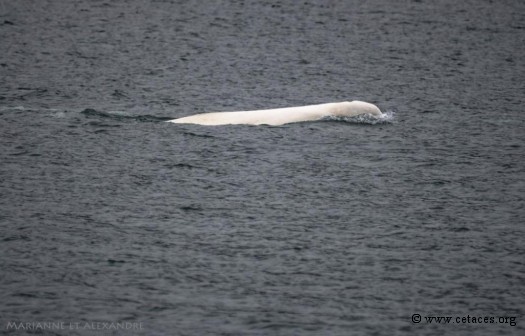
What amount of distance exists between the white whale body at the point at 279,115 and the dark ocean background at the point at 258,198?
0.67 metres

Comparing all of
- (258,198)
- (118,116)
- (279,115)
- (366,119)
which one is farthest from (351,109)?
(258,198)

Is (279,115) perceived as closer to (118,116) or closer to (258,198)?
(118,116)

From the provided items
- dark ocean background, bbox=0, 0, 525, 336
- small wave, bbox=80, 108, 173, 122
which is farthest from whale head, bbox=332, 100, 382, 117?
small wave, bbox=80, 108, 173, 122

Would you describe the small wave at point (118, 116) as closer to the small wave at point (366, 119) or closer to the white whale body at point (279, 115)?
the white whale body at point (279, 115)

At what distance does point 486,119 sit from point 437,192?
9931 millimetres

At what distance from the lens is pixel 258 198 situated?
23.4 m

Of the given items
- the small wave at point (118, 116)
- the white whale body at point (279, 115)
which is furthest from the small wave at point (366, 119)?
the small wave at point (118, 116)

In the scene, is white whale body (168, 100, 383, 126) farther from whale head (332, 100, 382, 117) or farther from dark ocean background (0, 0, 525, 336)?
dark ocean background (0, 0, 525, 336)

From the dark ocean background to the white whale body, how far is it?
674 millimetres

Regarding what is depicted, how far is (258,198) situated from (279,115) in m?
8.21

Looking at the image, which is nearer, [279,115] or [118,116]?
[279,115]

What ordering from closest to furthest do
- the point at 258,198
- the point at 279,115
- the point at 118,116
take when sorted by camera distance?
the point at 258,198
the point at 279,115
the point at 118,116

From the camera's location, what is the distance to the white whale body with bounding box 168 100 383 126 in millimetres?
30969

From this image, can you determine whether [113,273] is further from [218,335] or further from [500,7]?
[500,7]
